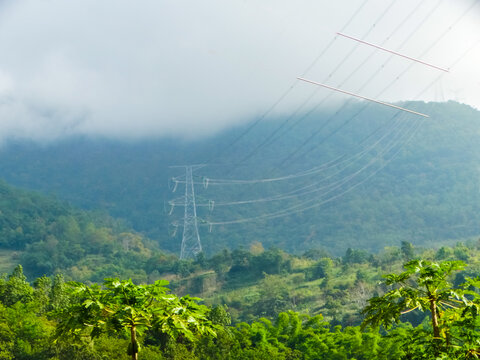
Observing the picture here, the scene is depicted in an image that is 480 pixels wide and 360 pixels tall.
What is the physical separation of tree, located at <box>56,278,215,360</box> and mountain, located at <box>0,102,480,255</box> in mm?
115907

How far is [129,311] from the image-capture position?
31.1 ft

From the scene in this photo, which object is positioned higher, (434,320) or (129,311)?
(129,311)

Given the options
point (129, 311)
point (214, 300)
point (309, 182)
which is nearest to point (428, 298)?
point (129, 311)

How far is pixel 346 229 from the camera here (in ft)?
443

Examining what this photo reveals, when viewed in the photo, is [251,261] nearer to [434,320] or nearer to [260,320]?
[260,320]

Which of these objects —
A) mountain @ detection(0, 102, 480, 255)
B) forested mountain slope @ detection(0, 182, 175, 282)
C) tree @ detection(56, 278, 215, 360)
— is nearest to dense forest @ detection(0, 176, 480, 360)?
tree @ detection(56, 278, 215, 360)

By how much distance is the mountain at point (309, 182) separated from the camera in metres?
135

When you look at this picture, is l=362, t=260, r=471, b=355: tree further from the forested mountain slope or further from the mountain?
the mountain

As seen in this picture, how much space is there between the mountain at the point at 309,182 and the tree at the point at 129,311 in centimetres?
11591

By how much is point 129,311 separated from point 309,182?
151674 millimetres

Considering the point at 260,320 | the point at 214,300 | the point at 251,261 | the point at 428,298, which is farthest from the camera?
the point at 251,261

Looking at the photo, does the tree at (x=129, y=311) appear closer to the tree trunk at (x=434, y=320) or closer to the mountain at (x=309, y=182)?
the tree trunk at (x=434, y=320)

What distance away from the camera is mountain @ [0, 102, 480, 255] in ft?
442

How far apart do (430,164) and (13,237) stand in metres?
99.1
